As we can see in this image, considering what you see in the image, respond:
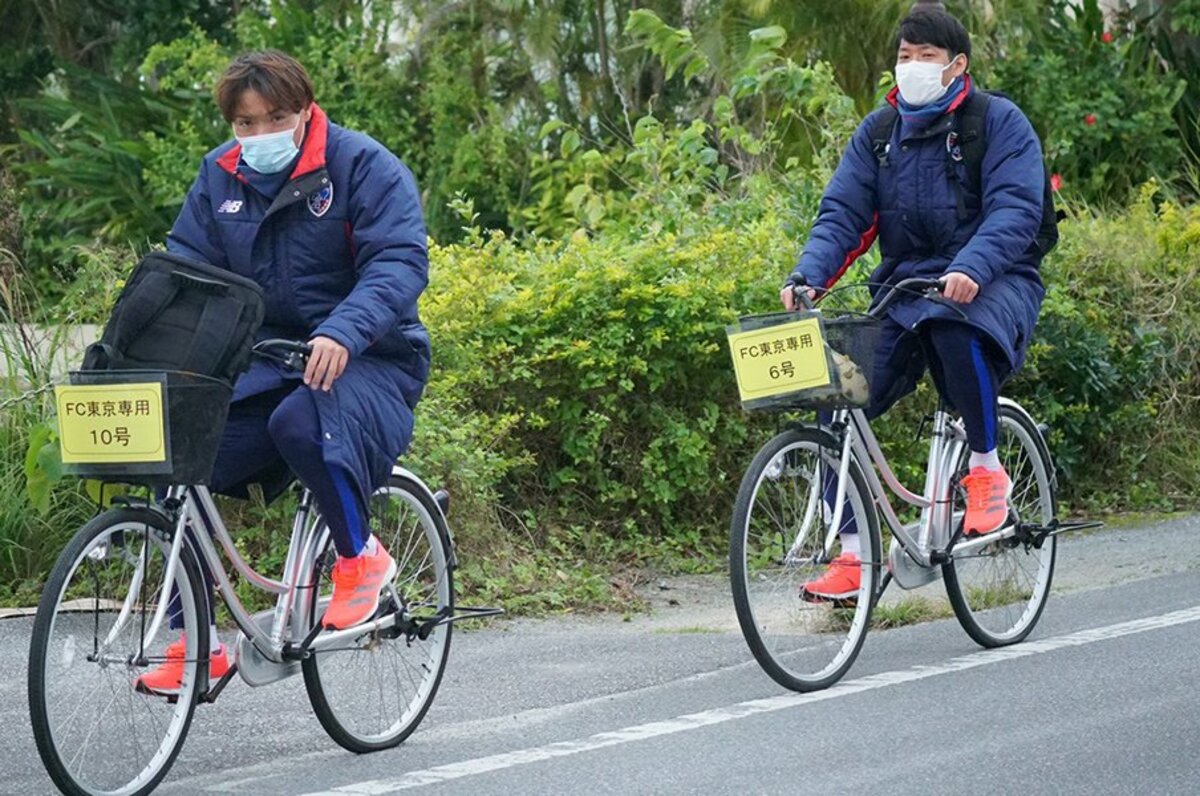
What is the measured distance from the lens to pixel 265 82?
561 centimetres

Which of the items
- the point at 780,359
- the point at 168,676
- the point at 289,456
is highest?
the point at 780,359

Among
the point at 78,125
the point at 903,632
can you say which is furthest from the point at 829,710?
the point at 78,125

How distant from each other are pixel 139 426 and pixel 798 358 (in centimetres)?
213

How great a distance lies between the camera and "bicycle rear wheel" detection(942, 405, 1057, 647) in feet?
23.9

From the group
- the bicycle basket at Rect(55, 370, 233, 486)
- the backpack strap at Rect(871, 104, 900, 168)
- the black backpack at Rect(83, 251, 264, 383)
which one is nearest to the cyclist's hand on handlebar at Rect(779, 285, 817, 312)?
the backpack strap at Rect(871, 104, 900, 168)

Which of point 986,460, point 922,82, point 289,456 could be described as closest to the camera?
point 289,456

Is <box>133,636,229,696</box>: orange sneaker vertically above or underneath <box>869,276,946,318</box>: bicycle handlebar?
underneath

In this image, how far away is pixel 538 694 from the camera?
21.9 feet

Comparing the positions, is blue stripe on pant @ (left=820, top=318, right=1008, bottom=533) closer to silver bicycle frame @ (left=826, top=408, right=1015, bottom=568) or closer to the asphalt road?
silver bicycle frame @ (left=826, top=408, right=1015, bottom=568)

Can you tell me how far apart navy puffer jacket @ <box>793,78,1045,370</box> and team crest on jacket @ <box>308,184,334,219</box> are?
5.51 ft

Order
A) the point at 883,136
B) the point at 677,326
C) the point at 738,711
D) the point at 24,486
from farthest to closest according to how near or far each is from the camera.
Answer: the point at 677,326 < the point at 24,486 < the point at 883,136 < the point at 738,711

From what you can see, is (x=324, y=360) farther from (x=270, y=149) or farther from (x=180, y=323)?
(x=270, y=149)

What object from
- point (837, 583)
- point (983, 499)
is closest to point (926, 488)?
point (983, 499)

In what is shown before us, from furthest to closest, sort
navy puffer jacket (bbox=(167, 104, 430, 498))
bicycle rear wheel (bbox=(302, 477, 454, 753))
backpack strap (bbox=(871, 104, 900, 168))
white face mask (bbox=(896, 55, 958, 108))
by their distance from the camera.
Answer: backpack strap (bbox=(871, 104, 900, 168)) → white face mask (bbox=(896, 55, 958, 108)) → bicycle rear wheel (bbox=(302, 477, 454, 753)) → navy puffer jacket (bbox=(167, 104, 430, 498))
